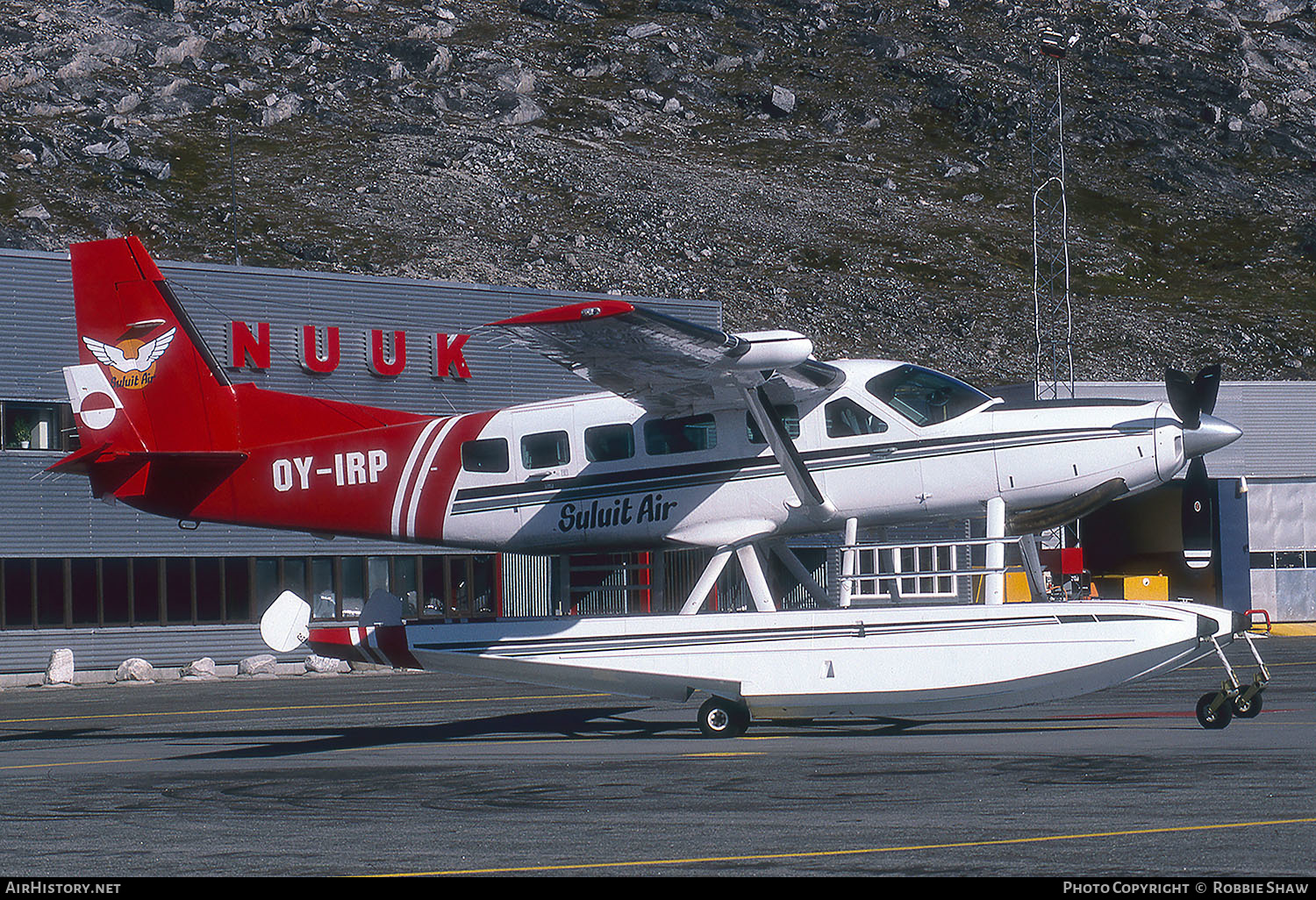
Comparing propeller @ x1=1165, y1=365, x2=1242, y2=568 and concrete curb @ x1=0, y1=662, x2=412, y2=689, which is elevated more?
propeller @ x1=1165, y1=365, x2=1242, y2=568

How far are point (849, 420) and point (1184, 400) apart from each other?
3591 millimetres

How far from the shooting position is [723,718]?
16.0m

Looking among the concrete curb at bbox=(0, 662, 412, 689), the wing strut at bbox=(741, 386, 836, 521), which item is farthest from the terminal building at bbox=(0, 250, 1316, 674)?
the wing strut at bbox=(741, 386, 836, 521)

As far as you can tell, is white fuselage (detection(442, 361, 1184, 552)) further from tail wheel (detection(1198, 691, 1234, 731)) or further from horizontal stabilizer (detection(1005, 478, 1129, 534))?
tail wheel (detection(1198, 691, 1234, 731))

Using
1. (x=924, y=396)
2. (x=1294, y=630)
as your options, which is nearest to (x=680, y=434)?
(x=924, y=396)

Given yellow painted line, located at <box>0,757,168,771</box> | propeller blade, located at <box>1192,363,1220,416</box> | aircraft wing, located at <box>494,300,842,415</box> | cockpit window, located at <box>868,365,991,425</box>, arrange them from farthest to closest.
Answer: cockpit window, located at <box>868,365,991,425</box>, propeller blade, located at <box>1192,363,1220,416</box>, aircraft wing, located at <box>494,300,842,415</box>, yellow painted line, located at <box>0,757,168,771</box>

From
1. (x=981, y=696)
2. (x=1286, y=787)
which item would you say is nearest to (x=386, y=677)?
(x=981, y=696)

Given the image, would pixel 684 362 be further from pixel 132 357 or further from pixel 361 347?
pixel 361 347

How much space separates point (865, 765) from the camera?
1282 cm

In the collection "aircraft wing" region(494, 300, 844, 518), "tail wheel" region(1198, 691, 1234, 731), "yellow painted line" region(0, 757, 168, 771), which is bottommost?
"yellow painted line" region(0, 757, 168, 771)

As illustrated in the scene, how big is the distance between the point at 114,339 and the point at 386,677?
13649 mm

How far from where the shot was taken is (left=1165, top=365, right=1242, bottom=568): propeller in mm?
15914

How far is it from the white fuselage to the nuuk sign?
16339 mm

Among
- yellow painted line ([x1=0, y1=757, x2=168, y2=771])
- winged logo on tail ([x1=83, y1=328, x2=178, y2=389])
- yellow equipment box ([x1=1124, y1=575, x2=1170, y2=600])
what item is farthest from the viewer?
yellow equipment box ([x1=1124, y1=575, x2=1170, y2=600])
